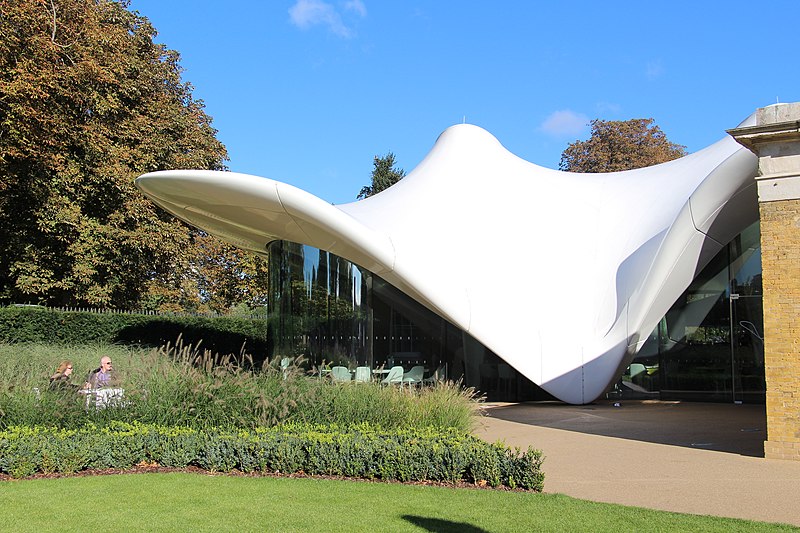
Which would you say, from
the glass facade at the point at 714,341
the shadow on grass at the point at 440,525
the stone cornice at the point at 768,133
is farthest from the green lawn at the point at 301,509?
the glass facade at the point at 714,341

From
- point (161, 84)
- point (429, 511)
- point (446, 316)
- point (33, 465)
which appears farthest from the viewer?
point (161, 84)

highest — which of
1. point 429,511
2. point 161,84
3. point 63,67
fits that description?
point 161,84

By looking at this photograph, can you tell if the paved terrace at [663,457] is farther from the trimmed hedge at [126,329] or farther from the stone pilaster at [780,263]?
the trimmed hedge at [126,329]

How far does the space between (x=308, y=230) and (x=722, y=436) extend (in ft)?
25.5

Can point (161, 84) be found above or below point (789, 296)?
above

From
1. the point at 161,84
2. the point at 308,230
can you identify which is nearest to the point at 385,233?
the point at 308,230

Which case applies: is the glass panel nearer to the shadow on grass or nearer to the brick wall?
the brick wall

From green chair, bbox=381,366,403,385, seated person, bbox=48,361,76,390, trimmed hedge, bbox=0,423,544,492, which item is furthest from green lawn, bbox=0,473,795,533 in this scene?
green chair, bbox=381,366,403,385

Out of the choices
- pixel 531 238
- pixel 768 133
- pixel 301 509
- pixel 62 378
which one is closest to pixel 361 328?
pixel 531 238

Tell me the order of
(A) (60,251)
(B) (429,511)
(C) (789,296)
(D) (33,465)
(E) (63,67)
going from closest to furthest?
(B) (429,511) → (D) (33,465) → (C) (789,296) → (E) (63,67) → (A) (60,251)

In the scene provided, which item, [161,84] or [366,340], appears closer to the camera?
[366,340]

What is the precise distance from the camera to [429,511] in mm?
5902

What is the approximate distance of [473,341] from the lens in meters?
16.6

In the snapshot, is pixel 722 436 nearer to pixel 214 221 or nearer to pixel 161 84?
pixel 214 221
